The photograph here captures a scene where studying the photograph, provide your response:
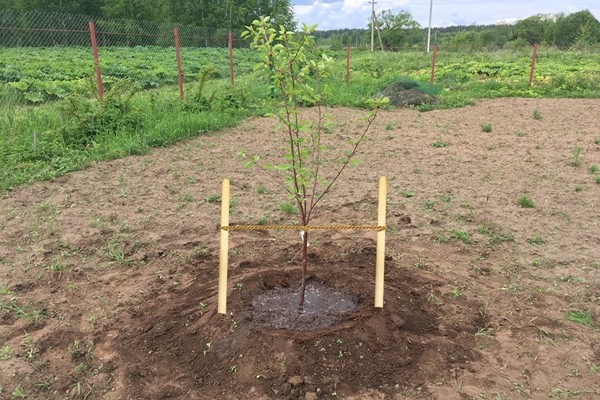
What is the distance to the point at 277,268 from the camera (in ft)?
12.7

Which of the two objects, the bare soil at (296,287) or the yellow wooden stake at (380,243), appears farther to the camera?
the yellow wooden stake at (380,243)

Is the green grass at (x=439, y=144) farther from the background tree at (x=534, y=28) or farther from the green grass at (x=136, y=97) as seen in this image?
the background tree at (x=534, y=28)

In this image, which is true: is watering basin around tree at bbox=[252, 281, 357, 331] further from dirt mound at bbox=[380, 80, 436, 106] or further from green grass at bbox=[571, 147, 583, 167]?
dirt mound at bbox=[380, 80, 436, 106]

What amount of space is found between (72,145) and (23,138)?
25.8 inches

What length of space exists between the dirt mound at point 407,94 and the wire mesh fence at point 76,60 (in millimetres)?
4278

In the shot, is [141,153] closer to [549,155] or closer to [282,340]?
[282,340]

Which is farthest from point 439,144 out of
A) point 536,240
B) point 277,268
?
point 277,268

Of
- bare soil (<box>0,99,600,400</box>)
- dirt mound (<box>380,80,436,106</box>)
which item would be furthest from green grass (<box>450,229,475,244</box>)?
dirt mound (<box>380,80,436,106</box>)

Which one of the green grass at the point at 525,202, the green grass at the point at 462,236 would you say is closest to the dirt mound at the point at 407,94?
the green grass at the point at 525,202

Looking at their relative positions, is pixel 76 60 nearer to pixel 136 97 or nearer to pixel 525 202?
pixel 136 97

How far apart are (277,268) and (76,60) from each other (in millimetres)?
17961

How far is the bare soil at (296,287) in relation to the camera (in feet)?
8.69

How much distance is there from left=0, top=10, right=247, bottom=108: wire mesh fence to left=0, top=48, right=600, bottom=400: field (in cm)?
291

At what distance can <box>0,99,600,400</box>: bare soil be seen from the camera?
2648mm
